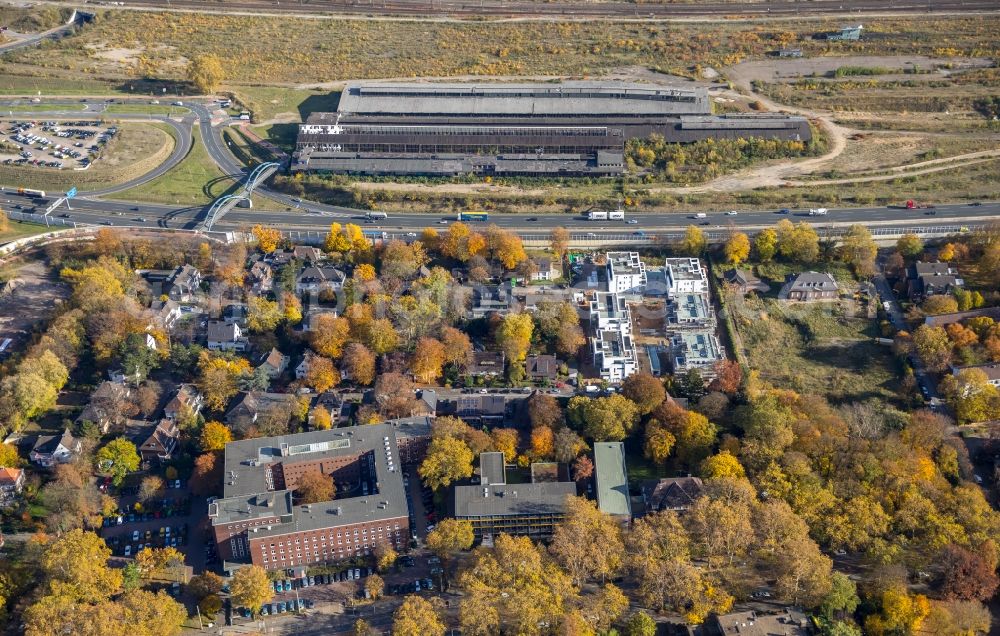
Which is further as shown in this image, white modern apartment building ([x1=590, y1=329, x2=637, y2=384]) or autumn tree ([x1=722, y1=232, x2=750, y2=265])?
autumn tree ([x1=722, y1=232, x2=750, y2=265])

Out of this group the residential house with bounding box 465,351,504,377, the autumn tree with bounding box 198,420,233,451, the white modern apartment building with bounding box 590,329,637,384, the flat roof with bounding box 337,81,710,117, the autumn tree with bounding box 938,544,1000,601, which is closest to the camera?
the autumn tree with bounding box 938,544,1000,601

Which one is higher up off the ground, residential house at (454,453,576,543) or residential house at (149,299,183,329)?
residential house at (149,299,183,329)

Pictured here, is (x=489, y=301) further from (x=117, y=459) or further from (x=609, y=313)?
(x=117, y=459)

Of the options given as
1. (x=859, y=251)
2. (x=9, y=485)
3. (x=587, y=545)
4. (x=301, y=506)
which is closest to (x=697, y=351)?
(x=859, y=251)

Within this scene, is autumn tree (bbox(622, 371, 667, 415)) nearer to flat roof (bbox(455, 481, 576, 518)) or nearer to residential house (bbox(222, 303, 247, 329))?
flat roof (bbox(455, 481, 576, 518))

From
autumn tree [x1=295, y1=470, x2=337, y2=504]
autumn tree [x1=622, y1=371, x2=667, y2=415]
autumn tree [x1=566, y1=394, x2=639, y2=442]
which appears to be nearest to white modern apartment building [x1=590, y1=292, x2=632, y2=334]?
autumn tree [x1=622, y1=371, x2=667, y2=415]

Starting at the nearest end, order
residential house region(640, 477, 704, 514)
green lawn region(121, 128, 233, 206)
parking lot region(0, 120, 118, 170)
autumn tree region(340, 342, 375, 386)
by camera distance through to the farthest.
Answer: residential house region(640, 477, 704, 514) → autumn tree region(340, 342, 375, 386) → green lawn region(121, 128, 233, 206) → parking lot region(0, 120, 118, 170)

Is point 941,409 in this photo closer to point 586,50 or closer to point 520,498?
point 520,498

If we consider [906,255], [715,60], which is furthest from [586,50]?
[906,255]
